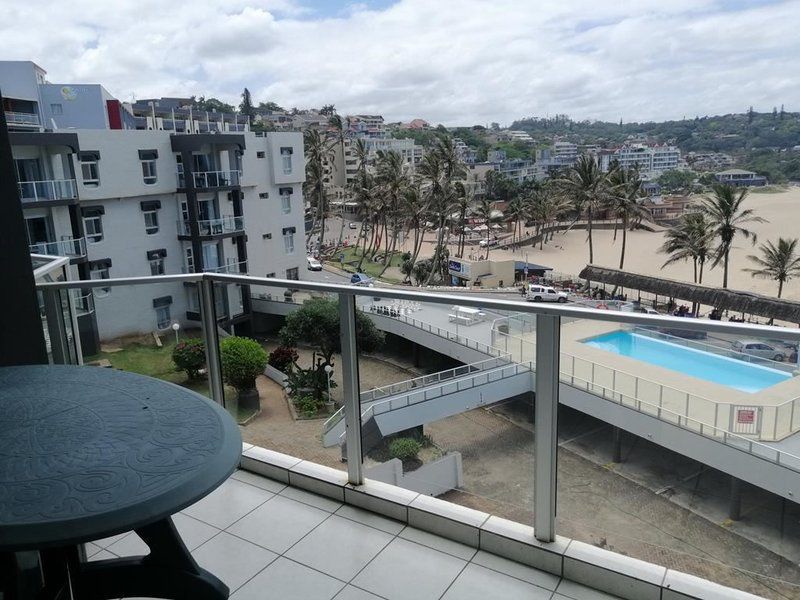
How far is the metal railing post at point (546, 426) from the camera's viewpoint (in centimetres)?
213

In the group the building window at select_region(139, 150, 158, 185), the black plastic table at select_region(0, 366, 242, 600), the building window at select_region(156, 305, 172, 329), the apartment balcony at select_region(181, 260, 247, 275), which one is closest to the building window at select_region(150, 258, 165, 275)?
the apartment balcony at select_region(181, 260, 247, 275)

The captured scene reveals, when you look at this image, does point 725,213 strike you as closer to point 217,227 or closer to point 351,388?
point 217,227

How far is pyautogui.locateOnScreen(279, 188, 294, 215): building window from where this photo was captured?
105 ft

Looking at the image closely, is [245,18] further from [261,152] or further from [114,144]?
[261,152]

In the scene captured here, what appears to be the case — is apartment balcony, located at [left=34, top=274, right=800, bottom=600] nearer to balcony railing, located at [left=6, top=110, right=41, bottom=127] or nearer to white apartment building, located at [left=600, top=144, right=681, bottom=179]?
balcony railing, located at [left=6, top=110, right=41, bottom=127]

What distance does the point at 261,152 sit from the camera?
1184 inches

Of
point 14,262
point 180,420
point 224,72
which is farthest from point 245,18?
point 224,72

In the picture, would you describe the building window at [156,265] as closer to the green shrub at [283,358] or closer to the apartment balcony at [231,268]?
the apartment balcony at [231,268]

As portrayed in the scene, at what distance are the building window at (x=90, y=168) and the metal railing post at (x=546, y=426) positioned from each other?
25262 mm

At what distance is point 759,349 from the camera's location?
172 cm

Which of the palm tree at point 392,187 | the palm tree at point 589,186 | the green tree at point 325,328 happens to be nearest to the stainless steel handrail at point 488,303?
the green tree at point 325,328

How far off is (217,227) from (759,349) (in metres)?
28.3

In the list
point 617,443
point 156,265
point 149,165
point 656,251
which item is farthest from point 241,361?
point 656,251

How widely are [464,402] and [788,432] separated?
103cm
